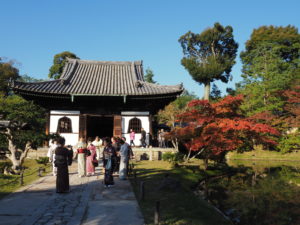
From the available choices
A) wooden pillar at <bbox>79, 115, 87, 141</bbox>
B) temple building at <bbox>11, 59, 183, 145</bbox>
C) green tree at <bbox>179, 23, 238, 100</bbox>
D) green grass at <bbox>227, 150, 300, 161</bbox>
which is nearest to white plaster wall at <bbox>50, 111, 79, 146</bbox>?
temple building at <bbox>11, 59, 183, 145</bbox>

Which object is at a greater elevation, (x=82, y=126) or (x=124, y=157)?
(x=82, y=126)

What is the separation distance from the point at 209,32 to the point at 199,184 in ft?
116

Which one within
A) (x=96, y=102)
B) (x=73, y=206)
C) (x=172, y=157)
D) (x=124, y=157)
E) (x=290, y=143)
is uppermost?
(x=96, y=102)

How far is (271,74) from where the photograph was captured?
1168 inches

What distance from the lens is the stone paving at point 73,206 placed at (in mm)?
5766

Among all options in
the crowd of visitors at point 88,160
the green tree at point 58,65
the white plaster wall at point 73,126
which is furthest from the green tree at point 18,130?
the green tree at point 58,65

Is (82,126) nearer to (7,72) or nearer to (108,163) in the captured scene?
(108,163)

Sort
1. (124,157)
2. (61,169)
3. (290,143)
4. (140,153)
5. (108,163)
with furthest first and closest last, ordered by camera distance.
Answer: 1. (290,143)
2. (140,153)
3. (124,157)
4. (108,163)
5. (61,169)

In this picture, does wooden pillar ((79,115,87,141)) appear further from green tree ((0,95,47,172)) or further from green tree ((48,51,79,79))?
green tree ((48,51,79,79))

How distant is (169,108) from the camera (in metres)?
37.5

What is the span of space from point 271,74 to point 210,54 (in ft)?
54.9

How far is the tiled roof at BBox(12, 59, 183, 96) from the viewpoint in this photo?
17875 mm

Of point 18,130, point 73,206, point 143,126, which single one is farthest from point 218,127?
point 18,130

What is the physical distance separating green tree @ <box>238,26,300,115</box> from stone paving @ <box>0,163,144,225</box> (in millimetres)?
23890
